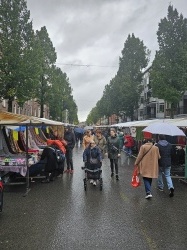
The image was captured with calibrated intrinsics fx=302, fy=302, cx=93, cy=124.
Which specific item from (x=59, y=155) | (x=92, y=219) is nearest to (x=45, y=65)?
(x=59, y=155)

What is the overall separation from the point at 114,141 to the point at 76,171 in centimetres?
307

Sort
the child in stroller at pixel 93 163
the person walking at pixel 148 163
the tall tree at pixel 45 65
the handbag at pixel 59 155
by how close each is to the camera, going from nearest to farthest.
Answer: the person walking at pixel 148 163 → the child in stroller at pixel 93 163 → the handbag at pixel 59 155 → the tall tree at pixel 45 65

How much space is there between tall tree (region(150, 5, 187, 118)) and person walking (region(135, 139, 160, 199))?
25105 mm

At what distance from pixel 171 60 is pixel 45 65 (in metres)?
15.1

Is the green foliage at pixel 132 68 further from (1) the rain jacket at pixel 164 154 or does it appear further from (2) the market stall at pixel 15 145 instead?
(1) the rain jacket at pixel 164 154

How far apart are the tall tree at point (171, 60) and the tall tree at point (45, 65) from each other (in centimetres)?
1255

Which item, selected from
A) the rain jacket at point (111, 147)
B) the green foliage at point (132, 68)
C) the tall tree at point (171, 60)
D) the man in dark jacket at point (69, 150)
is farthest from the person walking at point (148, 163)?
the green foliage at point (132, 68)

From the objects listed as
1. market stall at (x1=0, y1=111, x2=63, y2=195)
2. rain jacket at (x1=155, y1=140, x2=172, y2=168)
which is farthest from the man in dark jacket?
rain jacket at (x1=155, y1=140, x2=172, y2=168)

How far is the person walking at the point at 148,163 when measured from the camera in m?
8.16

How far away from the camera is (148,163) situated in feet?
27.1

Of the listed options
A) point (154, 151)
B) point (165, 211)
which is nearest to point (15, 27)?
point (154, 151)

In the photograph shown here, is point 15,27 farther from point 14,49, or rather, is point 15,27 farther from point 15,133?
point 15,133

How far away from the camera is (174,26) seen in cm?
3356

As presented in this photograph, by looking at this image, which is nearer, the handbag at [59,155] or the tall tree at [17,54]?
the handbag at [59,155]
